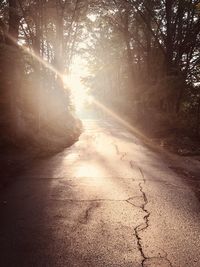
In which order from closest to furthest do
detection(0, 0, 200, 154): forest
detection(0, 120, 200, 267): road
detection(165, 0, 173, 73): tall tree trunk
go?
detection(0, 120, 200, 267): road → detection(0, 0, 200, 154): forest → detection(165, 0, 173, 73): tall tree trunk

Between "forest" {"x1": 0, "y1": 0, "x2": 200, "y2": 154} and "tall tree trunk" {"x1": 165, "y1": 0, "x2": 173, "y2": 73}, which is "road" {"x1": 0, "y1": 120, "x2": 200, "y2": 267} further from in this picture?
"tall tree trunk" {"x1": 165, "y1": 0, "x2": 173, "y2": 73}

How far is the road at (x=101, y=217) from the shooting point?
5.00 metres

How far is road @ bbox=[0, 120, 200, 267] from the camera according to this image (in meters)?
5.00

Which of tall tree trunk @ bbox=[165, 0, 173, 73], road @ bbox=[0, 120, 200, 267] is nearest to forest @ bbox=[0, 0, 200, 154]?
tall tree trunk @ bbox=[165, 0, 173, 73]

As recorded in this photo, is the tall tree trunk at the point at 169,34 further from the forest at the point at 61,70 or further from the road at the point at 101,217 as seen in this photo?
the road at the point at 101,217

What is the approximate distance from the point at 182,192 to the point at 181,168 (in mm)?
3328

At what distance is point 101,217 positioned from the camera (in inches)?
260

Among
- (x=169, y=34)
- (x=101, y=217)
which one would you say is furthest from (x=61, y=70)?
(x=101, y=217)

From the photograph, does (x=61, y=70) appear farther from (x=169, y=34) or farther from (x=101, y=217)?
(x=101, y=217)

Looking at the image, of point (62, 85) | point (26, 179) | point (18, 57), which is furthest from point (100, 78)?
point (26, 179)

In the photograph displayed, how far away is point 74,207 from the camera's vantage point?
284 inches

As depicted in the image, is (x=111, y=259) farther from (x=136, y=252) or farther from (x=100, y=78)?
(x=100, y=78)

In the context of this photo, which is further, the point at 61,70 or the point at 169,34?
the point at 61,70

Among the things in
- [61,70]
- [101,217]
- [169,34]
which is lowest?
[101,217]
